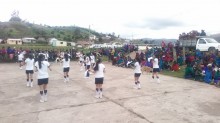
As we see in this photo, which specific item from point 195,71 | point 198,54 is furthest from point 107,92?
point 198,54

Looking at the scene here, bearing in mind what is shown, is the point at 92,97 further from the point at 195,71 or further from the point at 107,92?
the point at 195,71

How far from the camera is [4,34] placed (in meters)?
85.3

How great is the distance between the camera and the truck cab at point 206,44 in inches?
861

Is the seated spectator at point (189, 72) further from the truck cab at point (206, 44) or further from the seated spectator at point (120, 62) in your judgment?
the seated spectator at point (120, 62)

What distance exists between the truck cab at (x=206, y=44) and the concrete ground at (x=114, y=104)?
9.91 meters

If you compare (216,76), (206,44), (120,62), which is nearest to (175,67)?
(206,44)

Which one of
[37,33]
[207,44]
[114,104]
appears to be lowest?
[114,104]

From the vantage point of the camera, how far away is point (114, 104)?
930cm

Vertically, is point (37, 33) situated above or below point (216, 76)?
above

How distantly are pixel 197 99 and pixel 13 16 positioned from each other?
146m

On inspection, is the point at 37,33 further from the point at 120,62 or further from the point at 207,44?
the point at 207,44

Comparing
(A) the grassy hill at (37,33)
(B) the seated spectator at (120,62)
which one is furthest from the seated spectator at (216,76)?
(A) the grassy hill at (37,33)

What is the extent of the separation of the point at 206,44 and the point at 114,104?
1601 centimetres

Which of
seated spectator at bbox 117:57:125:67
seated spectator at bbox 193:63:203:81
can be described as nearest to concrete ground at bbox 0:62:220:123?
seated spectator at bbox 193:63:203:81
